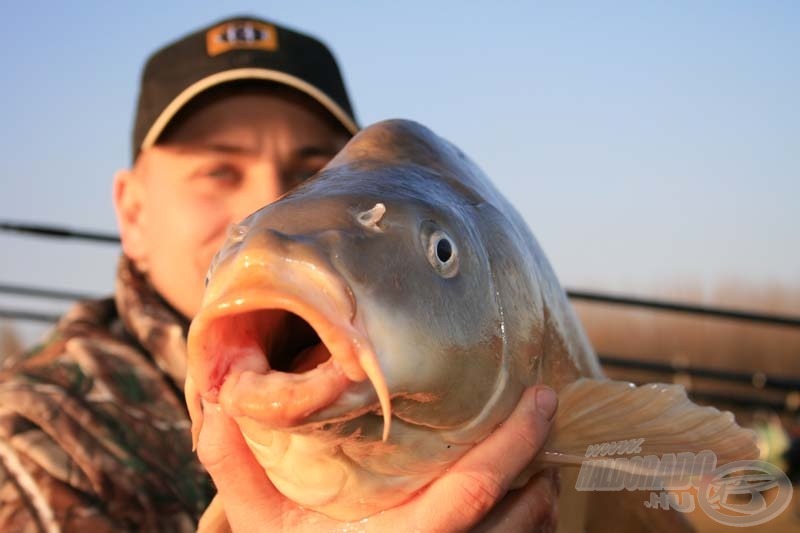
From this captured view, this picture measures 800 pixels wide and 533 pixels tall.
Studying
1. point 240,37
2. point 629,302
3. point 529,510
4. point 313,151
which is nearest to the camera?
point 529,510

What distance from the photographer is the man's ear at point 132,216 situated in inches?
107

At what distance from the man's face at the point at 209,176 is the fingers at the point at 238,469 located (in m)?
1.18

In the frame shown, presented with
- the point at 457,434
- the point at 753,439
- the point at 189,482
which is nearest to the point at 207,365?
the point at 457,434

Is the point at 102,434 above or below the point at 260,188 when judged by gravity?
below

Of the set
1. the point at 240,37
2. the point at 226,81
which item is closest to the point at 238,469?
the point at 226,81

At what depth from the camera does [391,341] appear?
1040 mm

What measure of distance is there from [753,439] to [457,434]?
516 mm

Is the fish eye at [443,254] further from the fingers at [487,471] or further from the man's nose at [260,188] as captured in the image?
the man's nose at [260,188]

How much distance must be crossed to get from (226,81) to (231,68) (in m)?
0.06

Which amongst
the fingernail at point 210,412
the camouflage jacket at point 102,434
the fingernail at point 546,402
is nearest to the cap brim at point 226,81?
the camouflage jacket at point 102,434

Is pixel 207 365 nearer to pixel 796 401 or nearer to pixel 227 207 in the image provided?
pixel 227 207

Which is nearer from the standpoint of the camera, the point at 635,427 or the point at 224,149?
the point at 635,427

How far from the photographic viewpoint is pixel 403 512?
1279 mm

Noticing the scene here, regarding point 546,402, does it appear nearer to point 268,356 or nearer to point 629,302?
point 268,356
